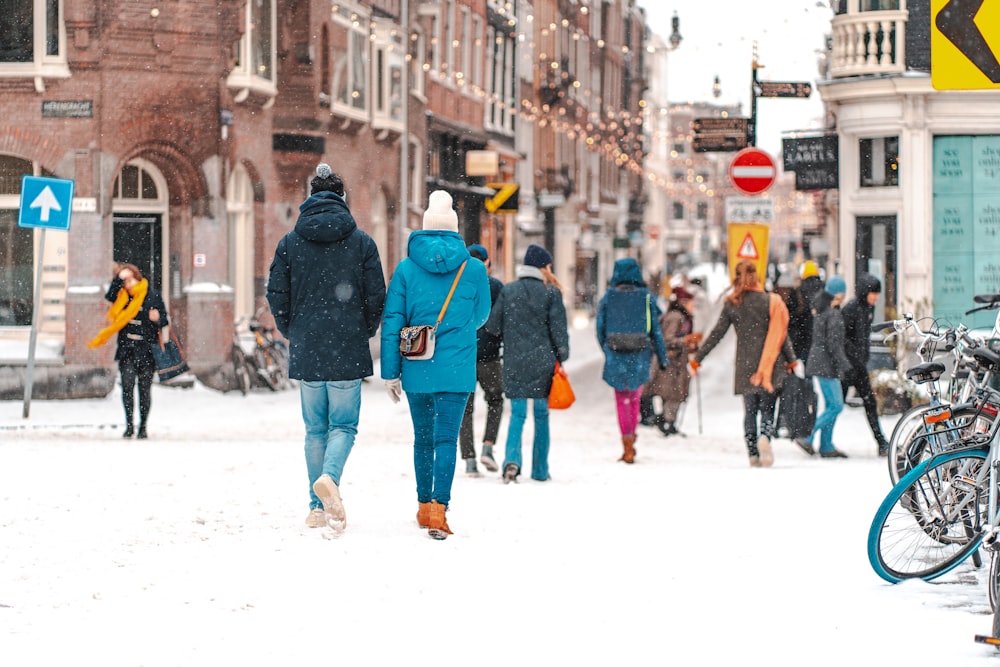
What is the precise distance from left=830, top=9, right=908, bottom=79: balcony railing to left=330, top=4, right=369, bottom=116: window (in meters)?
9.41

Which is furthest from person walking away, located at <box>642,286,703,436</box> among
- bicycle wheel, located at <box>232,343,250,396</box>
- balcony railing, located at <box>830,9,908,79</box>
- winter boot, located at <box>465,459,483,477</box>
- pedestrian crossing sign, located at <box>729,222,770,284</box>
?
bicycle wheel, located at <box>232,343,250,396</box>

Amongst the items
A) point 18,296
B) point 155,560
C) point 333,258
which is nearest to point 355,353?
point 333,258

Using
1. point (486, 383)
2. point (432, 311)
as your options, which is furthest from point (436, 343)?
→ point (486, 383)

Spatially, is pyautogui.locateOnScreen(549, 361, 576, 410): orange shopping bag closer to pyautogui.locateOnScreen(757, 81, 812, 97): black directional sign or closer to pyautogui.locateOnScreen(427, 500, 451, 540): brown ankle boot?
pyautogui.locateOnScreen(427, 500, 451, 540): brown ankle boot

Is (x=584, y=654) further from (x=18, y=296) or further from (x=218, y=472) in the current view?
(x=18, y=296)

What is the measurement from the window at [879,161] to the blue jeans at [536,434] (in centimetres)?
1405

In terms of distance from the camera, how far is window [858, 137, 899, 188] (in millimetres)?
25203

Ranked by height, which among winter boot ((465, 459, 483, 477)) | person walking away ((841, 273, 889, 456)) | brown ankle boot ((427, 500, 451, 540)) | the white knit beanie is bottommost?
winter boot ((465, 459, 483, 477))

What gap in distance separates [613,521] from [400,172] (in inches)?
986

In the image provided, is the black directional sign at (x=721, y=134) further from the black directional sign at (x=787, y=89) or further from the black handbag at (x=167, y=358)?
the black handbag at (x=167, y=358)

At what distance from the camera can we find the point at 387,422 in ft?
68.1

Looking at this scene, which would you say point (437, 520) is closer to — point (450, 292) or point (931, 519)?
point (450, 292)

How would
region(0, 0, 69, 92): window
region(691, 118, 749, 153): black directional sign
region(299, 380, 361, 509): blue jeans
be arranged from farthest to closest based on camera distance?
region(0, 0, 69, 92): window → region(691, 118, 749, 153): black directional sign → region(299, 380, 361, 509): blue jeans

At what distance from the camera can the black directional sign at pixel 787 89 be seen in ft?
78.2
